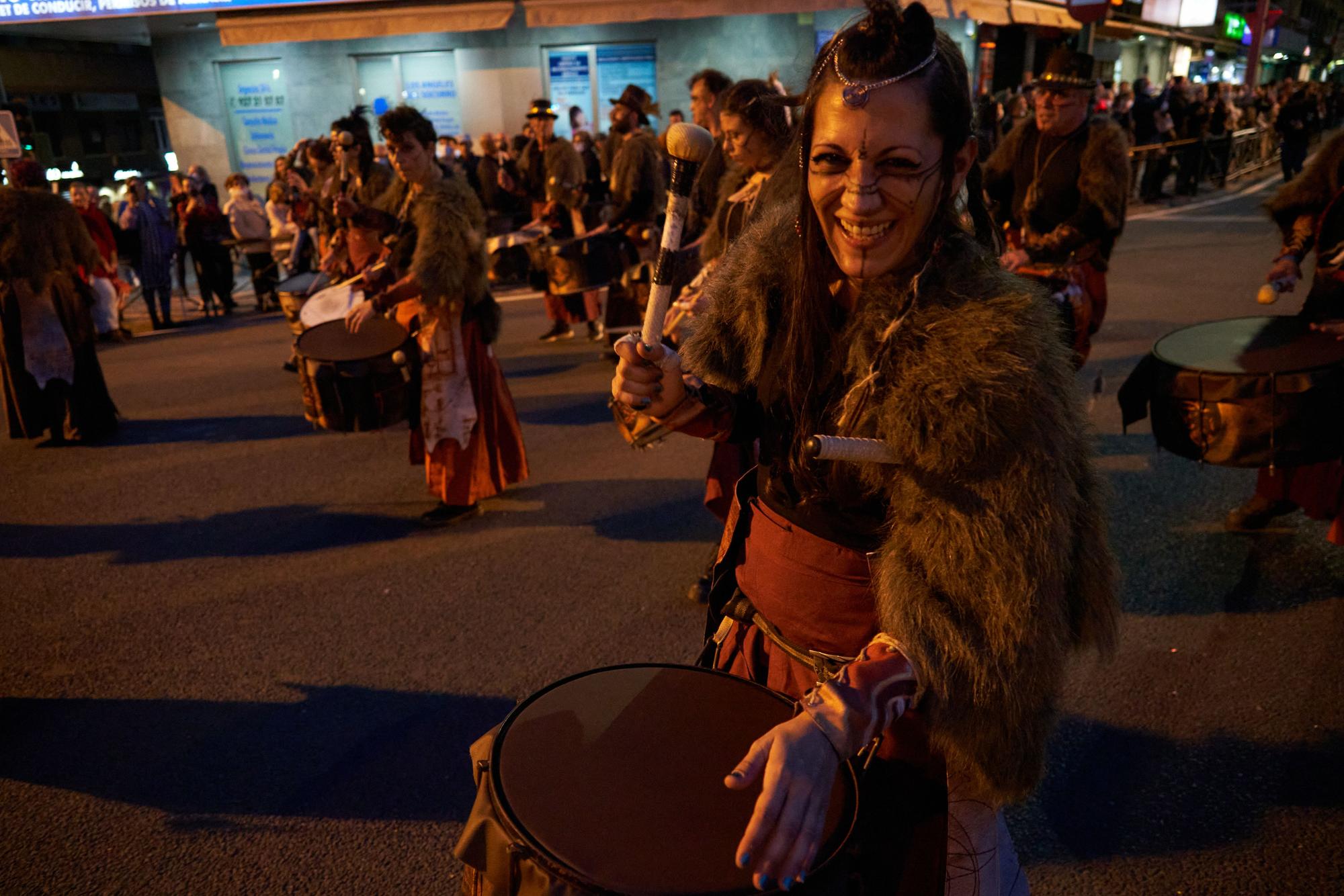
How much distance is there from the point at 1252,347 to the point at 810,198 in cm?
256

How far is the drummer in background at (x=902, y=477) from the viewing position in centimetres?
127

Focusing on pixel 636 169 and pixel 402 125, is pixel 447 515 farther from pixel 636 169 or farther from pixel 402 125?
pixel 636 169

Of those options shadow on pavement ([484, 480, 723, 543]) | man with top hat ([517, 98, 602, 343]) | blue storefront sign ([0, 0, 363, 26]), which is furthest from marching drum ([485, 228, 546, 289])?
blue storefront sign ([0, 0, 363, 26])

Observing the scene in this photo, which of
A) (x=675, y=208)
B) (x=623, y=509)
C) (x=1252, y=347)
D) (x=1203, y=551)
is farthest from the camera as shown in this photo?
(x=623, y=509)

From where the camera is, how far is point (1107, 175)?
179 inches

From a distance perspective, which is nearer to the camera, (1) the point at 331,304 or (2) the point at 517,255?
(1) the point at 331,304

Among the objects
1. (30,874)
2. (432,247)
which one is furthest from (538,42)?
(30,874)

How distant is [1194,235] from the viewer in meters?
13.0

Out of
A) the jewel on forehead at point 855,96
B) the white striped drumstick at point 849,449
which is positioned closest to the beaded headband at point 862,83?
the jewel on forehead at point 855,96

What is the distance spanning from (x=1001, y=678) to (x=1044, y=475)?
28 centimetres

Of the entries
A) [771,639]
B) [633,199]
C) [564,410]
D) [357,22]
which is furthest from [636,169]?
[357,22]

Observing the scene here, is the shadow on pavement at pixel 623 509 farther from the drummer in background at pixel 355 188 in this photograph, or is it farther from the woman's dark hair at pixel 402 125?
the woman's dark hair at pixel 402 125

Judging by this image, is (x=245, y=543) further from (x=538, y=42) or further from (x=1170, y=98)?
(x=1170, y=98)

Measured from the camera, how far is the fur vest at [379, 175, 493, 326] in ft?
14.3
